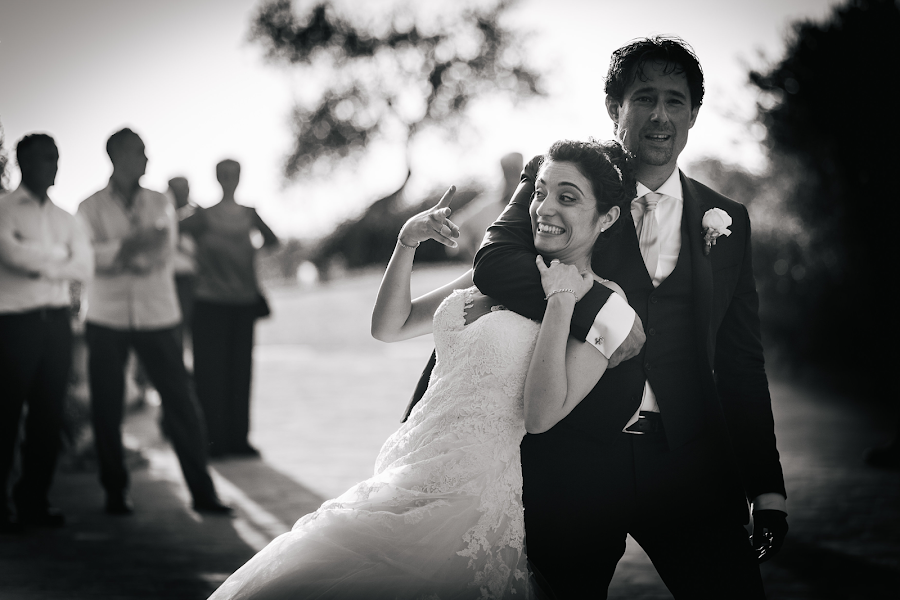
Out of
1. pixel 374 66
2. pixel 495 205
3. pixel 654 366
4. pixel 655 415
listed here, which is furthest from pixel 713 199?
Result: pixel 374 66

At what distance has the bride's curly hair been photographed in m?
2.35

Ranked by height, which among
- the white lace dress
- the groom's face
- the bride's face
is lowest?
the white lace dress

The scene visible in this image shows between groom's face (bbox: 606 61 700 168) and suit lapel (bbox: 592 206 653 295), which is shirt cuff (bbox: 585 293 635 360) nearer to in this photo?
suit lapel (bbox: 592 206 653 295)

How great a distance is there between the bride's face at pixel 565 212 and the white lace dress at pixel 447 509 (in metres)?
0.25

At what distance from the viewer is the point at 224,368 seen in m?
7.35

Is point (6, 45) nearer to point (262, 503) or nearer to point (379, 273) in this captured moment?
point (262, 503)

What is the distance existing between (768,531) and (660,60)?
4.87ft

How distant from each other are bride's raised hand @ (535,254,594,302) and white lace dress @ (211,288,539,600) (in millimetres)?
172

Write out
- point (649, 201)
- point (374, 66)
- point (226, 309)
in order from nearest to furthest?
point (649, 201) < point (226, 309) < point (374, 66)

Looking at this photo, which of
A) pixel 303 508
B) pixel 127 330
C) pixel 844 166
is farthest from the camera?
pixel 844 166

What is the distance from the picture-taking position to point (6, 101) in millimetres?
4746

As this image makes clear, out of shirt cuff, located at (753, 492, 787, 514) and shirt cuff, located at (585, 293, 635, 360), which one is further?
shirt cuff, located at (753, 492, 787, 514)

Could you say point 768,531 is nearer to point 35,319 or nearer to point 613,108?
point 613,108

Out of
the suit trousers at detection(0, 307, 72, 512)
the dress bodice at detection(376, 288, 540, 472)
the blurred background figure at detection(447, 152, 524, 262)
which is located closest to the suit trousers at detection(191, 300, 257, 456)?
the suit trousers at detection(0, 307, 72, 512)
